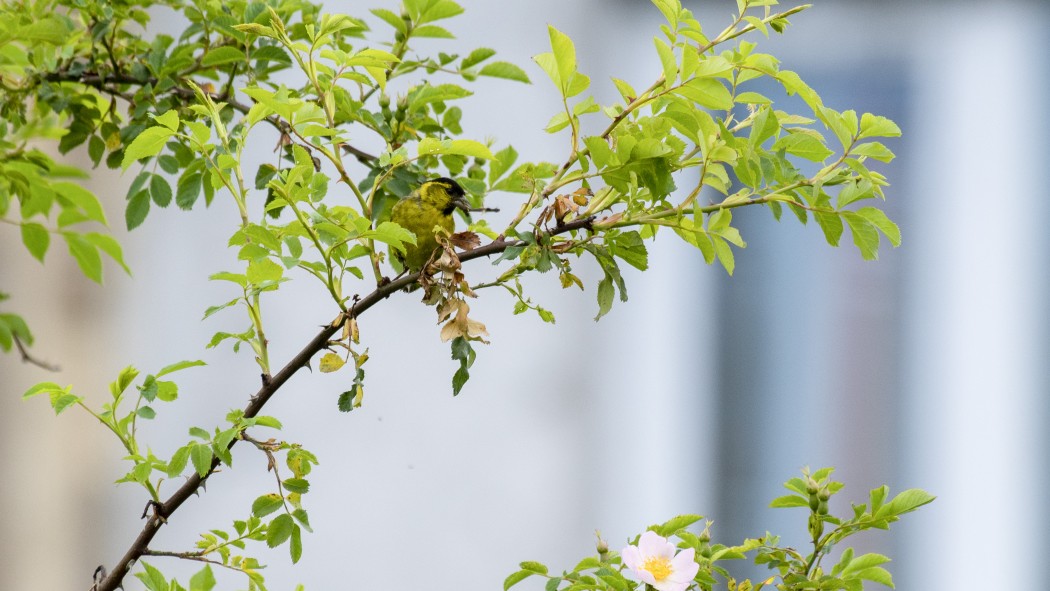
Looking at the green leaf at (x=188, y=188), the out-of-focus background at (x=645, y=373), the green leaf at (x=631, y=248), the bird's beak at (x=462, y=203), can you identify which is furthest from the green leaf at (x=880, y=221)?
the out-of-focus background at (x=645, y=373)

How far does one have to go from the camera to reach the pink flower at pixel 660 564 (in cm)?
53

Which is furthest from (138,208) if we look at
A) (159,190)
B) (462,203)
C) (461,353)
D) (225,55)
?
(461,353)

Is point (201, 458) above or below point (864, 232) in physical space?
below

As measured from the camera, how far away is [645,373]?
1.87 meters

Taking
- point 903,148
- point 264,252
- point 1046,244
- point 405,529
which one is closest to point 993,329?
point 1046,244

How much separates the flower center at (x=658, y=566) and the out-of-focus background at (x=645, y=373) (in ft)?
4.08

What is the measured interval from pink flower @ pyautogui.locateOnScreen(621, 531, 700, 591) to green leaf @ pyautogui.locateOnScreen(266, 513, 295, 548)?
18 cm

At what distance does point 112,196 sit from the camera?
1.90 m

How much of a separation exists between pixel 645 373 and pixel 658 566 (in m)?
1.33

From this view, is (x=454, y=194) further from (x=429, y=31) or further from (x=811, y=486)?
(x=811, y=486)

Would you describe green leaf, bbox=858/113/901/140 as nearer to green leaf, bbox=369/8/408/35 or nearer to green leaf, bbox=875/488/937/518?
green leaf, bbox=875/488/937/518

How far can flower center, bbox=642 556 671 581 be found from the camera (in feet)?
1.75

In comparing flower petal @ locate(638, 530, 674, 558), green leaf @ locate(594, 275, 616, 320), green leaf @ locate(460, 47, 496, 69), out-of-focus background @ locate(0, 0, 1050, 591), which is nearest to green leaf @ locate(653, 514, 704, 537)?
flower petal @ locate(638, 530, 674, 558)

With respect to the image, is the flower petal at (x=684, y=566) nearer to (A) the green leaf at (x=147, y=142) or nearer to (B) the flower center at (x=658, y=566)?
(B) the flower center at (x=658, y=566)
